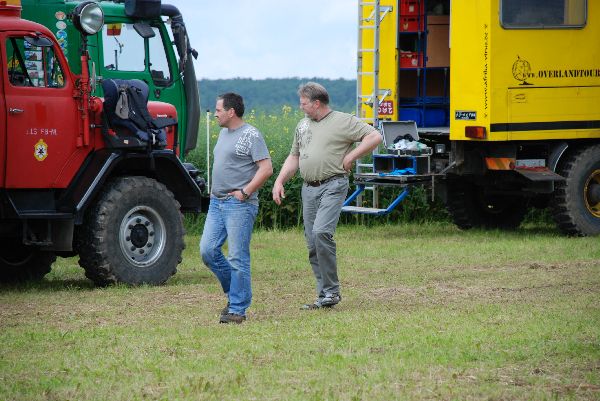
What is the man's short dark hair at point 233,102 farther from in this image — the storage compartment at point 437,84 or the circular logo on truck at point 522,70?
the storage compartment at point 437,84

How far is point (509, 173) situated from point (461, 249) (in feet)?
6.06

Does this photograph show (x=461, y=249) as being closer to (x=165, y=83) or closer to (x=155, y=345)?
(x=165, y=83)

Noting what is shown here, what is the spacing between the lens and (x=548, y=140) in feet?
55.4

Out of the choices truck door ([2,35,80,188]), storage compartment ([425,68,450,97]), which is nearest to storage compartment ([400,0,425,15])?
storage compartment ([425,68,450,97])

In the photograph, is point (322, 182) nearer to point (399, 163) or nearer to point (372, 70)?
point (399, 163)

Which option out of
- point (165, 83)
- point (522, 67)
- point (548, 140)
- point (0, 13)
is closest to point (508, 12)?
point (522, 67)

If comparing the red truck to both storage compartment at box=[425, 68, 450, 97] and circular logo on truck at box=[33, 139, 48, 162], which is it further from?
storage compartment at box=[425, 68, 450, 97]

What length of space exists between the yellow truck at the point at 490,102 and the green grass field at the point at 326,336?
2323mm

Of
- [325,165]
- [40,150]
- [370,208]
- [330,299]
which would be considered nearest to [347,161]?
[325,165]

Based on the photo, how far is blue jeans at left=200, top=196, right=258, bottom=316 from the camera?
390 inches

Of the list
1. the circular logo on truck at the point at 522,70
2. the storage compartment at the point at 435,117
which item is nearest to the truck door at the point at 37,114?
the circular logo on truck at the point at 522,70

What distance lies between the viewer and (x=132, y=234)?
12469mm

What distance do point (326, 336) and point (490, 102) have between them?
24.5 ft

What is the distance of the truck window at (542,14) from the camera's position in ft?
53.1
